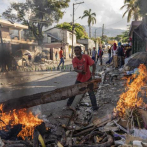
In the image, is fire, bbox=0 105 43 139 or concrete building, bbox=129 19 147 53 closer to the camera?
fire, bbox=0 105 43 139

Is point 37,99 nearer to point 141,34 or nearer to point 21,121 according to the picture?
point 21,121

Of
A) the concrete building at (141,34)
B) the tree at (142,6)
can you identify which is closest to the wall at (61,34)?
the concrete building at (141,34)

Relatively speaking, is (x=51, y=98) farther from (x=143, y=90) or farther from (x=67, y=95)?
(x=143, y=90)

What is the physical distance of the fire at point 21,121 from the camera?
124 inches

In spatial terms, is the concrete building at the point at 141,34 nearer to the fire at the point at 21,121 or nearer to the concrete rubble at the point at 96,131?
the concrete rubble at the point at 96,131

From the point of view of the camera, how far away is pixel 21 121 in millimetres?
3443

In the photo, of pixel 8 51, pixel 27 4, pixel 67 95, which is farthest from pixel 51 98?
pixel 8 51

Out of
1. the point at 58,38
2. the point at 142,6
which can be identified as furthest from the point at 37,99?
the point at 58,38

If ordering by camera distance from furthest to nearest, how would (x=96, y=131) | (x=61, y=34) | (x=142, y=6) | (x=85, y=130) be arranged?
(x=61, y=34)
(x=142, y=6)
(x=85, y=130)
(x=96, y=131)

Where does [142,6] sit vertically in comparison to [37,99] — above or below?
above

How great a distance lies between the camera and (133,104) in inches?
147

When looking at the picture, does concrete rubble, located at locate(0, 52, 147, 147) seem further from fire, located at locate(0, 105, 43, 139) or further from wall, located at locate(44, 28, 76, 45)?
wall, located at locate(44, 28, 76, 45)

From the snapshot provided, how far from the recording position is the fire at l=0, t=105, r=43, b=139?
3.16 m

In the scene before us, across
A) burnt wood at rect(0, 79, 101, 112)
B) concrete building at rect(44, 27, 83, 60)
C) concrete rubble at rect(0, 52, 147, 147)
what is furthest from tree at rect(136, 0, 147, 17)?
concrete building at rect(44, 27, 83, 60)
